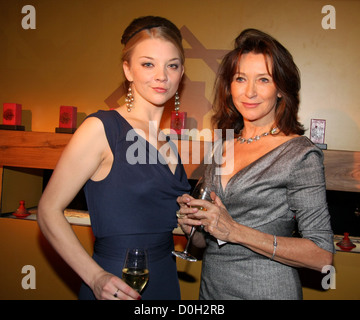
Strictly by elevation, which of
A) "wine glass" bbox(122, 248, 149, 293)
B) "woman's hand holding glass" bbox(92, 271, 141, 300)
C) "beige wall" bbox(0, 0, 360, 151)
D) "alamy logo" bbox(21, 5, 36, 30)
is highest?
"alamy logo" bbox(21, 5, 36, 30)

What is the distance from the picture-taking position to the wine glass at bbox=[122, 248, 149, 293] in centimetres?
135

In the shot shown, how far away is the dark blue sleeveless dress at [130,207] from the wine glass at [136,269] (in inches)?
9.8

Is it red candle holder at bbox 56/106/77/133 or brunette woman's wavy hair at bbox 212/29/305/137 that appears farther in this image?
red candle holder at bbox 56/106/77/133

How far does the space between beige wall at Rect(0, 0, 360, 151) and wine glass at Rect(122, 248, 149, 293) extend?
2.24 m

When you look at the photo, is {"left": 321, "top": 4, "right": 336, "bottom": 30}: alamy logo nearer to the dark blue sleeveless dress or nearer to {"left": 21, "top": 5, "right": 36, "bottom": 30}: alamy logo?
the dark blue sleeveless dress

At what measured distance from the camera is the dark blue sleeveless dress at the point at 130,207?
1.60 m

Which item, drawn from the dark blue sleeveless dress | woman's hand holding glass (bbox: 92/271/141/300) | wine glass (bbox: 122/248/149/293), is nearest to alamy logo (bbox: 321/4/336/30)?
the dark blue sleeveless dress

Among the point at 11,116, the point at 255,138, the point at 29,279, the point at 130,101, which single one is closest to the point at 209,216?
the point at 255,138

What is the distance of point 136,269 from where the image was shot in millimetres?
1356

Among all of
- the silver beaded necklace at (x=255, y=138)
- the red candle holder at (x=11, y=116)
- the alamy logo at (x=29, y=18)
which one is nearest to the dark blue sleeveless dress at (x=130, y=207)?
the silver beaded necklace at (x=255, y=138)

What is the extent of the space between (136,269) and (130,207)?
0.34m

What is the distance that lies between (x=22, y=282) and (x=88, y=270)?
236 cm
